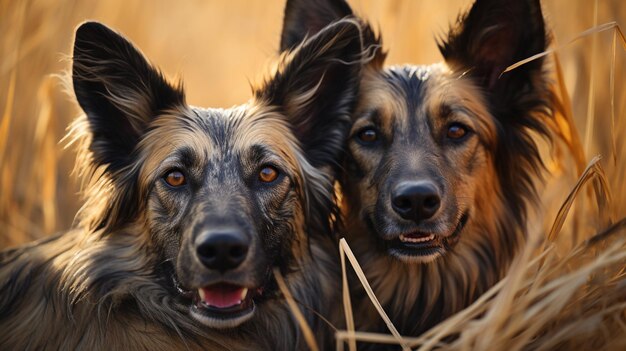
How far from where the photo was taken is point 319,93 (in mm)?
3781

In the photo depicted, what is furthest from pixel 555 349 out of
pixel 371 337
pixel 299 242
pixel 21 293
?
pixel 21 293

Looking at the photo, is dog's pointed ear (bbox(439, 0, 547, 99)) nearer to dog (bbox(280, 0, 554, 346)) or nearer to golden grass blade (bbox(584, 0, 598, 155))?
dog (bbox(280, 0, 554, 346))

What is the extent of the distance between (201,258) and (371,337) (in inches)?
34.2

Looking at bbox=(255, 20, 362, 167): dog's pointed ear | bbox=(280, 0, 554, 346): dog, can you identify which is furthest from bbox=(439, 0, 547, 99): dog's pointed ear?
bbox=(255, 20, 362, 167): dog's pointed ear

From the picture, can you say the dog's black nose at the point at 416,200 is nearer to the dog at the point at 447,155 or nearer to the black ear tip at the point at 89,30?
the dog at the point at 447,155

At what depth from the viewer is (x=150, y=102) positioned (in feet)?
11.8

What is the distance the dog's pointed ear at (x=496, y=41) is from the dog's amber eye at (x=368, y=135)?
0.72 meters

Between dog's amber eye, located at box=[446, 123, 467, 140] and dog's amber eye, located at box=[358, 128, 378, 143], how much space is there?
0.43 metres

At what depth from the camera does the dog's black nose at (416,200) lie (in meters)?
3.36

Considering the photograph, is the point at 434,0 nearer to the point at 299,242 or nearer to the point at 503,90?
the point at 503,90

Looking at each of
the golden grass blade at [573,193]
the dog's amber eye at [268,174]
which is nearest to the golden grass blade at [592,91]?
the golden grass blade at [573,193]

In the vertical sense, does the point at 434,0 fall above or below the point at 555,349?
above

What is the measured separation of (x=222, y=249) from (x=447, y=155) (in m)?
1.48

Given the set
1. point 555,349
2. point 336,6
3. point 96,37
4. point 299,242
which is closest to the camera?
point 555,349
